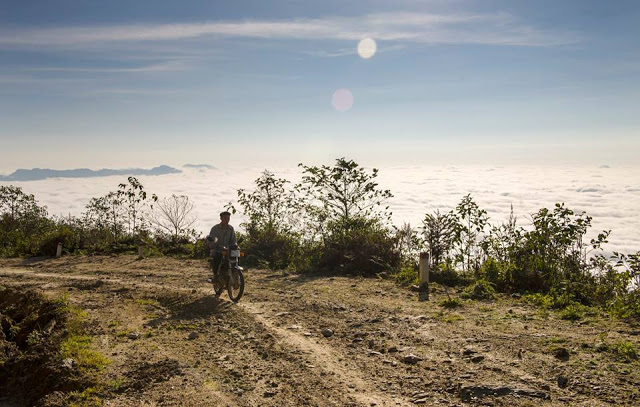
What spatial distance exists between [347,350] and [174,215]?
16288mm

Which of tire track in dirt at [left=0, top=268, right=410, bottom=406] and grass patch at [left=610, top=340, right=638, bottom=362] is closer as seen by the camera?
tire track in dirt at [left=0, top=268, right=410, bottom=406]

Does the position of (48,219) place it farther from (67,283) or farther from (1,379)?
(1,379)

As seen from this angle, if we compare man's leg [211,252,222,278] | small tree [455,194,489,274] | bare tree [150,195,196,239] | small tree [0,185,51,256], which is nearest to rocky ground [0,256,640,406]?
man's leg [211,252,222,278]

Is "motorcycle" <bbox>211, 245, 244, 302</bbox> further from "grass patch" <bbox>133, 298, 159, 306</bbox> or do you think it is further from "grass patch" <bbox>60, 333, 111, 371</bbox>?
"grass patch" <bbox>60, 333, 111, 371</bbox>

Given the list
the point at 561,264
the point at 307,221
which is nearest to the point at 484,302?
the point at 561,264

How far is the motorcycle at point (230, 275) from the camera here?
1107 centimetres

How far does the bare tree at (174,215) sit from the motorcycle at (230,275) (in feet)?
34.0

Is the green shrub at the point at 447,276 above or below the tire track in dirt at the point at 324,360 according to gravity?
above

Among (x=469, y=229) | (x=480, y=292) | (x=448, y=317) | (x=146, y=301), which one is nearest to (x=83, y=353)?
(x=146, y=301)

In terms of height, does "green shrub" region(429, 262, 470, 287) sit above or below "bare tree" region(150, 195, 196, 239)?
below

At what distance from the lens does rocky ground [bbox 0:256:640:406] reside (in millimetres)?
6055

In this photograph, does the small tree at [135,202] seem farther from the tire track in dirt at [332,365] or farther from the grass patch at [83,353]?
the tire track in dirt at [332,365]

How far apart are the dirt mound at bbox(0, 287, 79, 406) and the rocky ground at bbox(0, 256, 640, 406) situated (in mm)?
444

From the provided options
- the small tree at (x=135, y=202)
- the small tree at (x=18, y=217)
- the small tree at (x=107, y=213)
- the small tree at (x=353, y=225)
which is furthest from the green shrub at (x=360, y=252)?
the small tree at (x=18, y=217)
